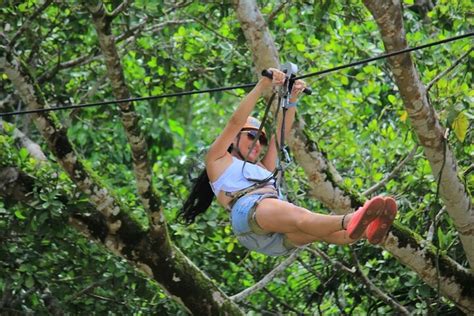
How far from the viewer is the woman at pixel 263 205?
4094 mm

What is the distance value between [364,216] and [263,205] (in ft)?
1.62

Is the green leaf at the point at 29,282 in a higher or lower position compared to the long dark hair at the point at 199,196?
lower

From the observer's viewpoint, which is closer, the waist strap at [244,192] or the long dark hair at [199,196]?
the waist strap at [244,192]

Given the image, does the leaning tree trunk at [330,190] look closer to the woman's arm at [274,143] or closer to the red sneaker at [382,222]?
the woman's arm at [274,143]

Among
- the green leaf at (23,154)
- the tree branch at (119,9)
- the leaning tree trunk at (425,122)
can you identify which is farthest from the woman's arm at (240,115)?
the green leaf at (23,154)

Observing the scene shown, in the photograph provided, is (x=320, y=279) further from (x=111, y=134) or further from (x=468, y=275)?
(x=111, y=134)

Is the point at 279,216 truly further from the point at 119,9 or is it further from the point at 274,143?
the point at 119,9

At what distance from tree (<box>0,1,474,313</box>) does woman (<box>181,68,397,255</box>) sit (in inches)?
28.9

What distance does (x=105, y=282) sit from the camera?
21.7 feet

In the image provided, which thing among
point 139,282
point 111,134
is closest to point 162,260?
point 139,282

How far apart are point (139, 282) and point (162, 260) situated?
2.48ft

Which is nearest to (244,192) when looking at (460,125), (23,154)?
(460,125)

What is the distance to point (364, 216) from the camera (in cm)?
401

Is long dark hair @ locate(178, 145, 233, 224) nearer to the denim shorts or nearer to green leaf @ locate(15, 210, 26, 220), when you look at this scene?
the denim shorts
